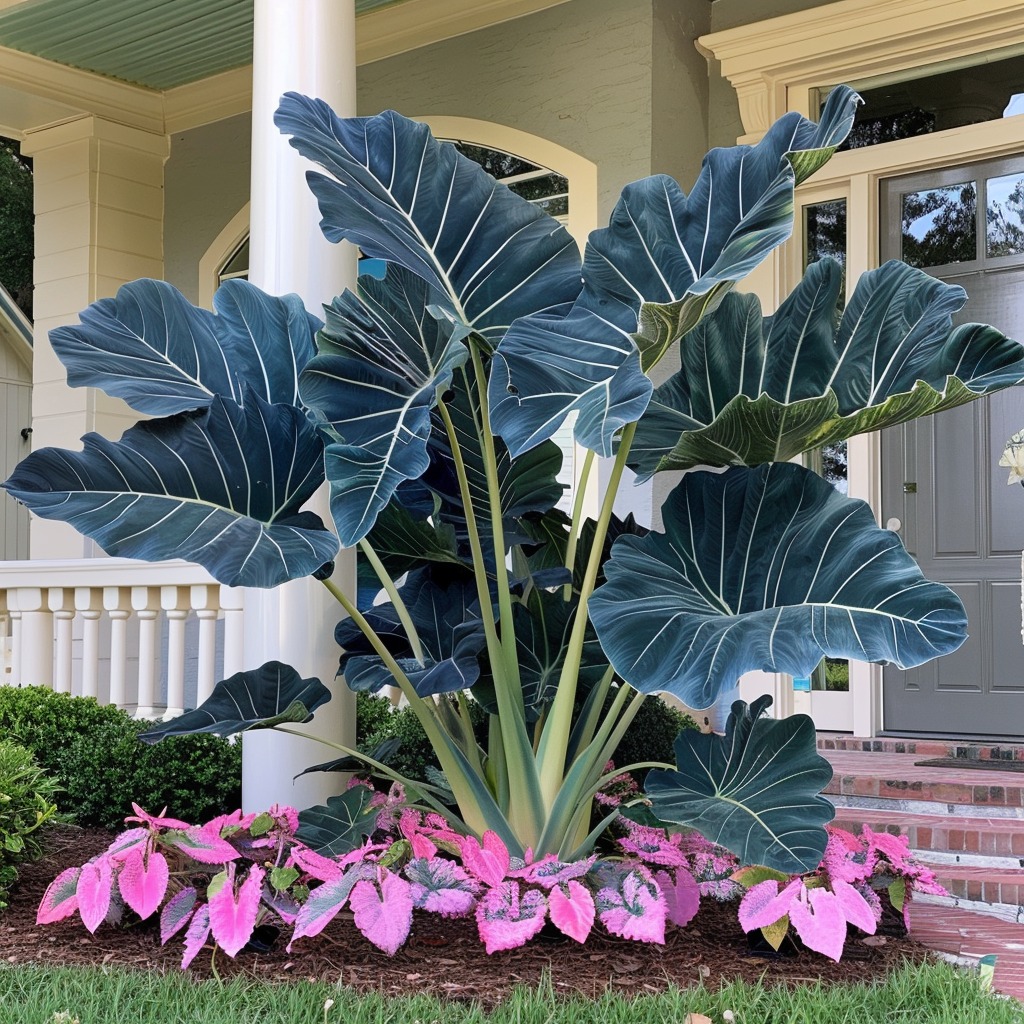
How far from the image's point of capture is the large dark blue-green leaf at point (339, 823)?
2.80m

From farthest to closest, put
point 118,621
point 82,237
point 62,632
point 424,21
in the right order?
1. point 82,237
2. point 424,21
3. point 62,632
4. point 118,621

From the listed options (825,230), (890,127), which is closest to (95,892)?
(825,230)

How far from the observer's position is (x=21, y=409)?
12.8 m

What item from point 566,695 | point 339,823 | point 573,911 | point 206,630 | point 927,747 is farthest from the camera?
point 927,747

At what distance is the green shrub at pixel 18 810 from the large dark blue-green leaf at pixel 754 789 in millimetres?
1577

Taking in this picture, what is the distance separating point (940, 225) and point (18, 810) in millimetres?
4549

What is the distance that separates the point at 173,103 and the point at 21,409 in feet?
21.4

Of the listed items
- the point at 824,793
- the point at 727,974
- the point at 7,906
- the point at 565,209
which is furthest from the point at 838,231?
the point at 7,906

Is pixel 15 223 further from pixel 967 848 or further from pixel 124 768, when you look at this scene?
pixel 967 848

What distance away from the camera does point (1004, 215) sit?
17.7ft

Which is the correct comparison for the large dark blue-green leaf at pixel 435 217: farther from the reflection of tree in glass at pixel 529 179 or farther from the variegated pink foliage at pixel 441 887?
the reflection of tree in glass at pixel 529 179

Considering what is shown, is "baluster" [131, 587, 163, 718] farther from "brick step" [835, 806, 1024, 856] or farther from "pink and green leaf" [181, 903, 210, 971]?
"brick step" [835, 806, 1024, 856]

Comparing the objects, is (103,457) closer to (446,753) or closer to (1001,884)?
(446,753)

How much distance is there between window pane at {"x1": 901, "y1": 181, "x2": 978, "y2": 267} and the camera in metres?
5.47
